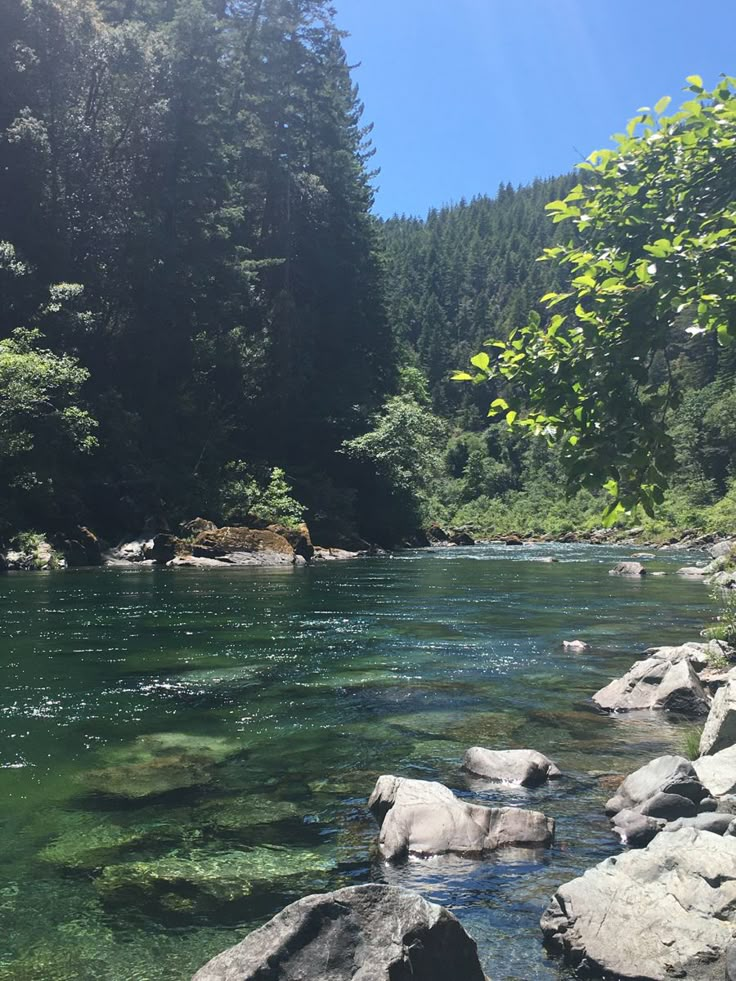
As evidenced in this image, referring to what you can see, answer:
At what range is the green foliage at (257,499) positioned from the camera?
3859 centimetres

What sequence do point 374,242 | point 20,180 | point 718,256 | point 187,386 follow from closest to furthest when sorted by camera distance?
point 718,256 < point 20,180 < point 187,386 < point 374,242

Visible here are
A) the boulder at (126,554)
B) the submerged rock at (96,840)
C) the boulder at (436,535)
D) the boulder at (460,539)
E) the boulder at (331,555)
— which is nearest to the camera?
the submerged rock at (96,840)

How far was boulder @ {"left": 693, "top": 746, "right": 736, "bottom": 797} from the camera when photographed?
623 cm

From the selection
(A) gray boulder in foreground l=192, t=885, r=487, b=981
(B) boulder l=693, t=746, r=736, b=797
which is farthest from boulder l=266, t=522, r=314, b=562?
(A) gray boulder in foreground l=192, t=885, r=487, b=981

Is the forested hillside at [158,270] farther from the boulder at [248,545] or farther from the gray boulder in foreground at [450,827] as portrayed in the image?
the gray boulder in foreground at [450,827]

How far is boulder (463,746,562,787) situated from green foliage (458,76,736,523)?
3484 mm

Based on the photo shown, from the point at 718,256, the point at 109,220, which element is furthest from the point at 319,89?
the point at 718,256

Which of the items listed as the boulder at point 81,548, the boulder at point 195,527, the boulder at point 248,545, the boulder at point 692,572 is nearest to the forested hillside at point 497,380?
the boulder at point 692,572

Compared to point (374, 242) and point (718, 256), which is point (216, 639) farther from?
point (374, 242)

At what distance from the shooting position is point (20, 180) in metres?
36.0

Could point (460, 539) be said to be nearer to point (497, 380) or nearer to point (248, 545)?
point (248, 545)

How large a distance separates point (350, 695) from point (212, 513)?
93.0 ft

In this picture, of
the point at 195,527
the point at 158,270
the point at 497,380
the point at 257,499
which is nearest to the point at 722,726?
the point at 497,380

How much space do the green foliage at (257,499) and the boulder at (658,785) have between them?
32426 millimetres
